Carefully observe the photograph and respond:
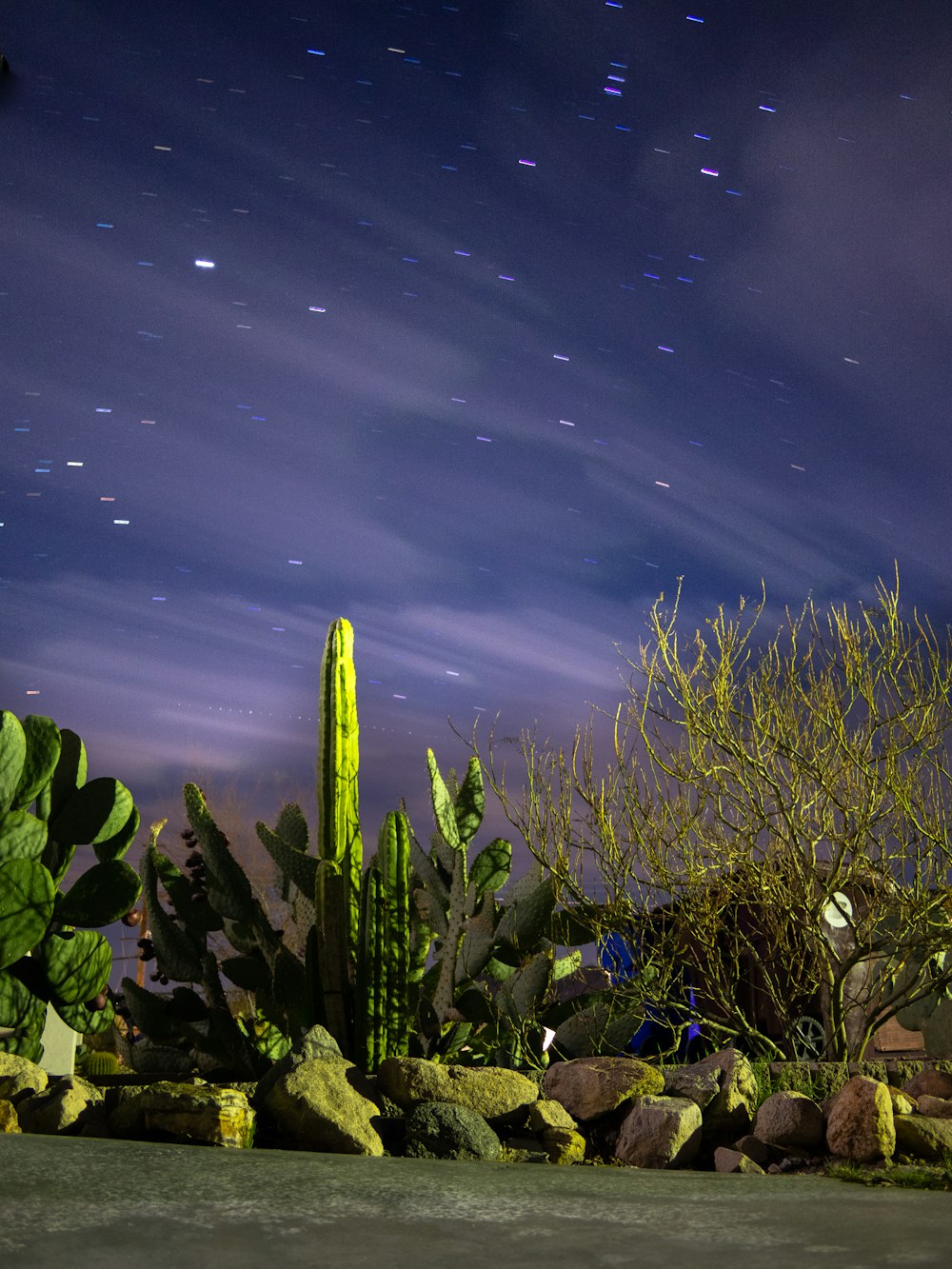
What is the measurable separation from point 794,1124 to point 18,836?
398 centimetres

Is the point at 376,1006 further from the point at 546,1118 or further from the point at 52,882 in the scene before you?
the point at 52,882

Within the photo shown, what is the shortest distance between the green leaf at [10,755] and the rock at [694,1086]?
368 cm

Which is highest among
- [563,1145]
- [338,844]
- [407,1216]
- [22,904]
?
[338,844]

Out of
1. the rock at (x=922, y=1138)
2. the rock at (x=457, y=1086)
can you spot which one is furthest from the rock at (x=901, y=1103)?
the rock at (x=457, y=1086)

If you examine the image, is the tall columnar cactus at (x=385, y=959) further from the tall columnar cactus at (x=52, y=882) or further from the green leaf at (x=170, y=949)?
the tall columnar cactus at (x=52, y=882)

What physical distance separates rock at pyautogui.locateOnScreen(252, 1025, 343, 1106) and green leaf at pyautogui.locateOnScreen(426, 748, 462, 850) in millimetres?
1640

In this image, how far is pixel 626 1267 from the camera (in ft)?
7.55

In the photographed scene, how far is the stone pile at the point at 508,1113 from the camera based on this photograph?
13.9 ft

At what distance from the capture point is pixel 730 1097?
5242 millimetres

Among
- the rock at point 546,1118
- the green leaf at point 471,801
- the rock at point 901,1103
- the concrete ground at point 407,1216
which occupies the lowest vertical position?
the rock at point 546,1118

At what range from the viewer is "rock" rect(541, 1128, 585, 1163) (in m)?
4.82

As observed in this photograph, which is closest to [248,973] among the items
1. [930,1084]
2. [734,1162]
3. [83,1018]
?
[83,1018]

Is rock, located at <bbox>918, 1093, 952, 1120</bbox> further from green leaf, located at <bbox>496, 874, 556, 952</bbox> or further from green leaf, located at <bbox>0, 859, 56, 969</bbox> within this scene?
green leaf, located at <bbox>0, 859, 56, 969</bbox>

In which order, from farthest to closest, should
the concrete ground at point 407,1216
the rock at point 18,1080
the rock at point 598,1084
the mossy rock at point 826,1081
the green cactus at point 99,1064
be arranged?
the green cactus at point 99,1064 → the mossy rock at point 826,1081 → the rock at point 598,1084 → the rock at point 18,1080 → the concrete ground at point 407,1216
